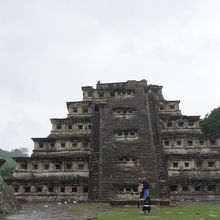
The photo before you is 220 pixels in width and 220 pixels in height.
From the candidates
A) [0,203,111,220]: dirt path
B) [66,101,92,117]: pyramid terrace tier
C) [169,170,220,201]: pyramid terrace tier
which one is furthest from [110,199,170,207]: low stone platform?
[66,101,92,117]: pyramid terrace tier

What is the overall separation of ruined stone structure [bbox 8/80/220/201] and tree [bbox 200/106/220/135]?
13639 millimetres

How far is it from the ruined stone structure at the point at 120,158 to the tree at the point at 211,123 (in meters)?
13.6

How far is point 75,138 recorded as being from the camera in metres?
26.9

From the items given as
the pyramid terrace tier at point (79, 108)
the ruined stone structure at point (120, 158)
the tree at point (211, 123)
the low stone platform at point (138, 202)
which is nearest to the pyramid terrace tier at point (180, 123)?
the ruined stone structure at point (120, 158)

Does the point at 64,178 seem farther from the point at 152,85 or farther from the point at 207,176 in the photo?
the point at 152,85

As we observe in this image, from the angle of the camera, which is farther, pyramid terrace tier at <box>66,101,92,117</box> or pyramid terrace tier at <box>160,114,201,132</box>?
pyramid terrace tier at <box>66,101,92,117</box>

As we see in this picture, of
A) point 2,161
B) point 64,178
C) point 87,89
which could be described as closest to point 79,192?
point 64,178

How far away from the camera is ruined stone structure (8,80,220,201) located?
2311 centimetres

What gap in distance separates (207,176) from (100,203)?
711 cm

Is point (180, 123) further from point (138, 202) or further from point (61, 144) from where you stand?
point (138, 202)

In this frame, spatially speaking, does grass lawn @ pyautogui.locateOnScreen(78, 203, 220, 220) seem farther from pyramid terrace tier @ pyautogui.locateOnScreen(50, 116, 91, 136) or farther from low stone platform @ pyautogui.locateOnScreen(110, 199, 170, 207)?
pyramid terrace tier @ pyautogui.locateOnScreen(50, 116, 91, 136)

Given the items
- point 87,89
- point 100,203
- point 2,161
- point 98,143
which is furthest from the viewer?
point 87,89

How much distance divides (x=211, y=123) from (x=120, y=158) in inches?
855

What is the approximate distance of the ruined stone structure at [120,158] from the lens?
75.8 ft
